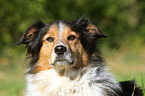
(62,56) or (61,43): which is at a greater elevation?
(61,43)

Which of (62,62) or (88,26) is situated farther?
(88,26)

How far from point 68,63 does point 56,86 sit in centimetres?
46

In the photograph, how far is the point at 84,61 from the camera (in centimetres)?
426

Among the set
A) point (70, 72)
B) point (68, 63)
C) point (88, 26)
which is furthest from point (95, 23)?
point (68, 63)

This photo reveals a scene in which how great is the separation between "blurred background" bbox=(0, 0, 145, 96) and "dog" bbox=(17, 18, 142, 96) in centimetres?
639

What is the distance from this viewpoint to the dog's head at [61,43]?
404 centimetres

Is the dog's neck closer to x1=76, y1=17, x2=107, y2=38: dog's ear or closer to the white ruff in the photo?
the white ruff

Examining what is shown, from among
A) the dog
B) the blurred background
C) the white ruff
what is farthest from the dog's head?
the blurred background

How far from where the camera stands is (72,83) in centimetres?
406

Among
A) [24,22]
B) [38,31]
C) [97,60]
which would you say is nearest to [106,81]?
[97,60]

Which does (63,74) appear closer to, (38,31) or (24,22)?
(38,31)

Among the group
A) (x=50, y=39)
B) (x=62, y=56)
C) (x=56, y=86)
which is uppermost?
(x=50, y=39)

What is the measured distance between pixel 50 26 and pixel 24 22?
12330 millimetres

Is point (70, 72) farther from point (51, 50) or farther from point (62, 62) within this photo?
point (51, 50)
